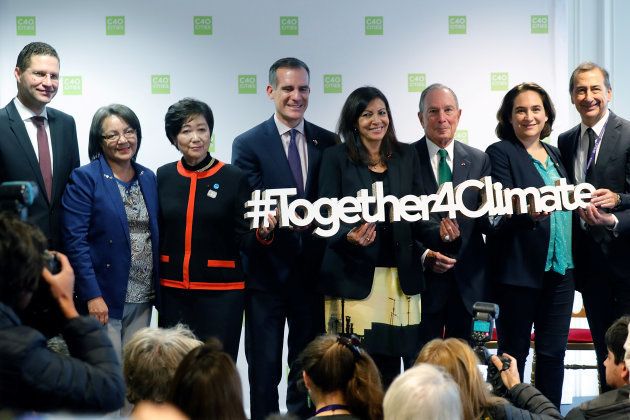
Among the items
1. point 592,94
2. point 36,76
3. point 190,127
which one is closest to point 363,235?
point 190,127

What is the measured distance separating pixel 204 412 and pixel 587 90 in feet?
11.1

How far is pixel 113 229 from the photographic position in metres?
4.82

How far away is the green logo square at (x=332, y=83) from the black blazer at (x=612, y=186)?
1.84 m

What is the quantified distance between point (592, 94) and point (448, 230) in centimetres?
114

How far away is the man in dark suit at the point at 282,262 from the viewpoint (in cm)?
503

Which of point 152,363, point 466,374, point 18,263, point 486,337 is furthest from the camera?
point 486,337

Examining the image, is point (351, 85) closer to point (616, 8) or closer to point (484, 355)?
point (616, 8)

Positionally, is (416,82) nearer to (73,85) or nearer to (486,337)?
(73,85)

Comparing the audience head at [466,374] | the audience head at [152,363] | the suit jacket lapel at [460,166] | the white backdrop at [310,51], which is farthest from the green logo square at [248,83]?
the audience head at [152,363]

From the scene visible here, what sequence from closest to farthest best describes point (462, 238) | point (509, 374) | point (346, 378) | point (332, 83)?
point (346, 378) → point (509, 374) → point (462, 238) → point (332, 83)

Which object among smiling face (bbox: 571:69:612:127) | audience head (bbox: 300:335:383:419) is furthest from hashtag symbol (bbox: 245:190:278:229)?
smiling face (bbox: 571:69:612:127)

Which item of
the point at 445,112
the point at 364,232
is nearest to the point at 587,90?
the point at 445,112

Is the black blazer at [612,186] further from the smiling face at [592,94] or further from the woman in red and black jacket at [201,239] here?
the woman in red and black jacket at [201,239]

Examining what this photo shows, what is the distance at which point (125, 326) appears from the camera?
194 inches
